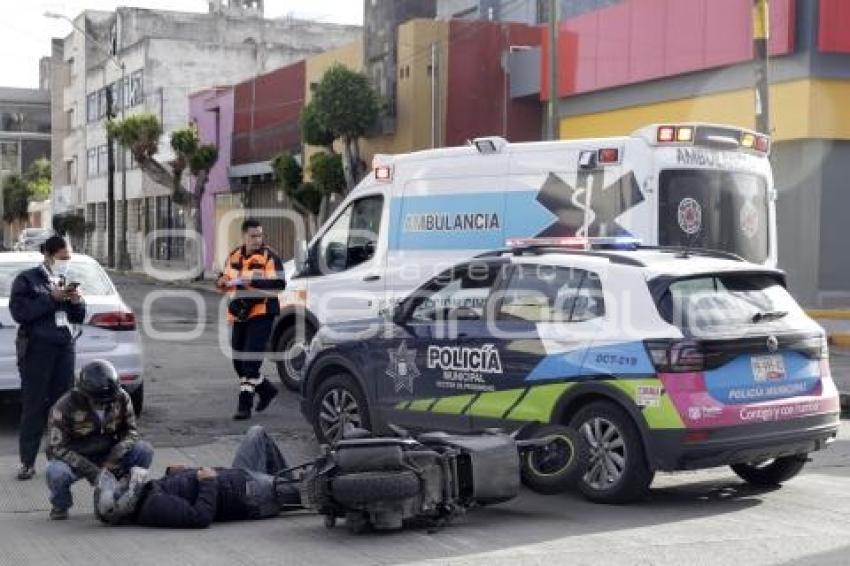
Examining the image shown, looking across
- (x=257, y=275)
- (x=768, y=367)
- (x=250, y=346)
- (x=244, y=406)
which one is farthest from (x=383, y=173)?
→ (x=768, y=367)

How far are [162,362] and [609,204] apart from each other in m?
8.16

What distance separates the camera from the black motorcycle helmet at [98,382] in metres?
7.26

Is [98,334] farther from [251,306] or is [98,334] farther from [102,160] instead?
[102,160]

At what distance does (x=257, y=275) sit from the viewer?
1177 cm

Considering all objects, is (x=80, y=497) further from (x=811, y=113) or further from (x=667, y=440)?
(x=811, y=113)

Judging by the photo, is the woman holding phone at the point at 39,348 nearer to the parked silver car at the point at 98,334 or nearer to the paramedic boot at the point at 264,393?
the parked silver car at the point at 98,334

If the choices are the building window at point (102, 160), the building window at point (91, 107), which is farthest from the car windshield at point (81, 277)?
the building window at point (91, 107)

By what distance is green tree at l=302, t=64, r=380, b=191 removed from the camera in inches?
1129

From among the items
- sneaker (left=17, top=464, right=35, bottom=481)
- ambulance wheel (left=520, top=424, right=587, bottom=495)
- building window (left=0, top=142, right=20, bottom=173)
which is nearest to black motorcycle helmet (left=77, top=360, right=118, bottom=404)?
sneaker (left=17, top=464, right=35, bottom=481)

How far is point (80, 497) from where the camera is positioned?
817 cm

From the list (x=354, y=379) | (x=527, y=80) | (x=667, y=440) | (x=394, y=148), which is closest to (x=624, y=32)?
(x=527, y=80)

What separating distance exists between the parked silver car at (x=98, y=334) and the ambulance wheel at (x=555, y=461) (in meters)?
4.73

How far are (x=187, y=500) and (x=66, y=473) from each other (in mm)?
844

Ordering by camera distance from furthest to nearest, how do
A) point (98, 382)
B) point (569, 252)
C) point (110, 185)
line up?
point (110, 185) → point (569, 252) → point (98, 382)
